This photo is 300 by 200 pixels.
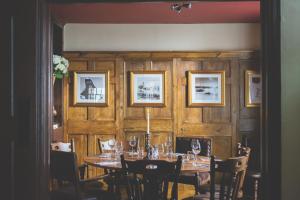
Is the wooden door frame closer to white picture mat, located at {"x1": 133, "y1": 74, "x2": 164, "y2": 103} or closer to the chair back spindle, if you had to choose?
the chair back spindle

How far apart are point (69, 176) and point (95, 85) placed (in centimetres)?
255

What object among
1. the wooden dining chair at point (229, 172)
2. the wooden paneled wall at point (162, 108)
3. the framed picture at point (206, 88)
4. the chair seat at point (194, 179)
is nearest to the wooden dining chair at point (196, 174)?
the chair seat at point (194, 179)

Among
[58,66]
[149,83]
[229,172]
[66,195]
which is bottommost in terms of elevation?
[66,195]

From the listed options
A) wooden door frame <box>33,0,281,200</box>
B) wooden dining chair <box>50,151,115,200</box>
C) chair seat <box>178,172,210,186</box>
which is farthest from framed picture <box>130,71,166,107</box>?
wooden door frame <box>33,0,281,200</box>

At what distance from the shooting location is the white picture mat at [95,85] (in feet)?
20.6

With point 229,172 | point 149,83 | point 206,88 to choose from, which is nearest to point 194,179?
point 229,172

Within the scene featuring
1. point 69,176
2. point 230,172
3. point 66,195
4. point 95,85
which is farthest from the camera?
point 95,85

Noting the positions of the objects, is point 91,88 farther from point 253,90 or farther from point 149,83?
point 253,90

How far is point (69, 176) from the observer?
12.8 ft

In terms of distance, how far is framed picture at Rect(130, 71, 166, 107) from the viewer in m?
6.21
